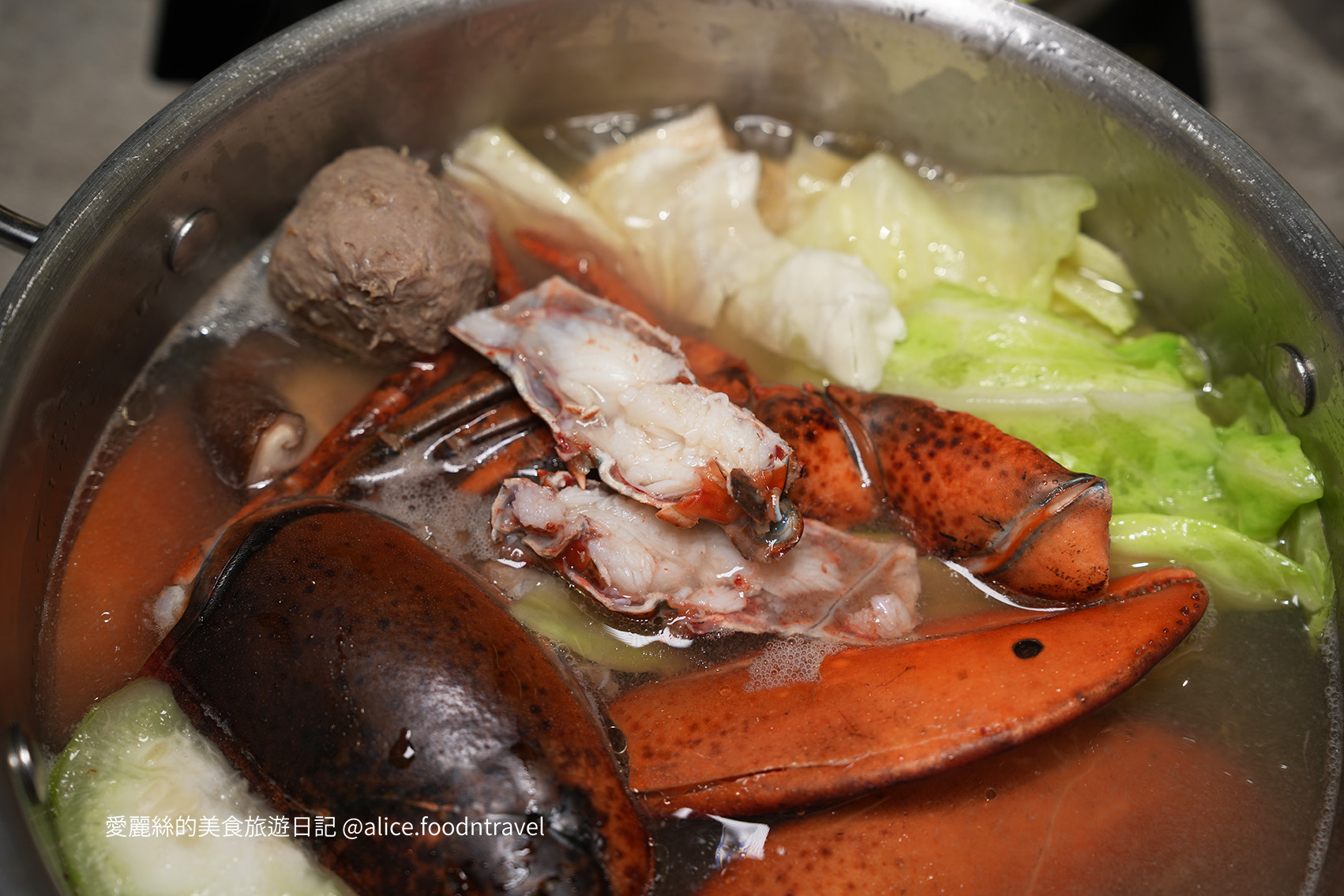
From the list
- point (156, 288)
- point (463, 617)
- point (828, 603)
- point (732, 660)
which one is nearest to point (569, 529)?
point (463, 617)

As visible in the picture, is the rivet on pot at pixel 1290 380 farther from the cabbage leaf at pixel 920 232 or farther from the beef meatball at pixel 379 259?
the beef meatball at pixel 379 259

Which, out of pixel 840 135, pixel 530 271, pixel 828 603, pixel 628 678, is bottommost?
pixel 628 678

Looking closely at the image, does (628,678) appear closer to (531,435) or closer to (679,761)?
(679,761)

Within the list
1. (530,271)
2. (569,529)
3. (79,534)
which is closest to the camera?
(569,529)

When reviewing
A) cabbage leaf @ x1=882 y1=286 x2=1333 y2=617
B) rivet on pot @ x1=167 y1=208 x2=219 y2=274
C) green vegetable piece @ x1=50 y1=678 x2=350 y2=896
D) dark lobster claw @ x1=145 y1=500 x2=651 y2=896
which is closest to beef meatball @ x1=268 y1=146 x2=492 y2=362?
rivet on pot @ x1=167 y1=208 x2=219 y2=274

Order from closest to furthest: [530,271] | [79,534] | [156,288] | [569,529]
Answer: [569,529] → [79,534] → [156,288] → [530,271]

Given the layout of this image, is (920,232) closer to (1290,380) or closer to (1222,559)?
(1290,380)

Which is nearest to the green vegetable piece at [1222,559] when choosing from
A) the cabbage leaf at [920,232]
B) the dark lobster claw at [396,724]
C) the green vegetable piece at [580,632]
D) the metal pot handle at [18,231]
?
the cabbage leaf at [920,232]
